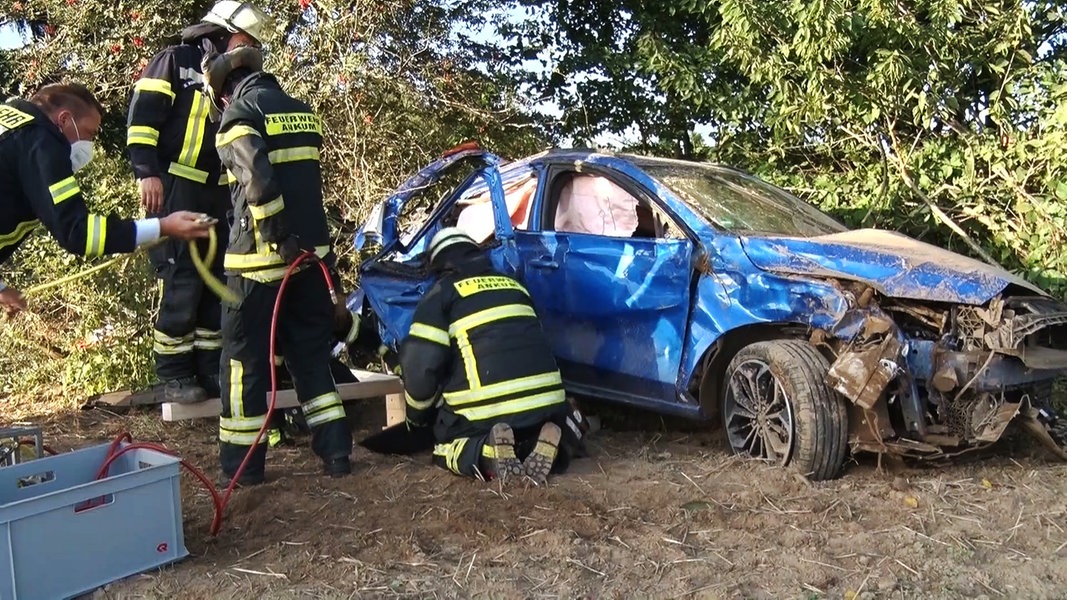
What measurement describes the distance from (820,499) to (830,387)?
0.50m

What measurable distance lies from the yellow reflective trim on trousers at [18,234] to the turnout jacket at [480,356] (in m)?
1.76

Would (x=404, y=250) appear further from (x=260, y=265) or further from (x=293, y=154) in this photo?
(x=260, y=265)

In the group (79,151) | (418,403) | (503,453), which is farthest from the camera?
(418,403)

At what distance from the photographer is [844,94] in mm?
7426

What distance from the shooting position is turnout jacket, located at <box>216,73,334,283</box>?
421cm

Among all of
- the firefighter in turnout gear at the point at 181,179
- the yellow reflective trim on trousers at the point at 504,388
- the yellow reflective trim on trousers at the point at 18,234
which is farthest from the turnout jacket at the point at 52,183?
the yellow reflective trim on trousers at the point at 504,388

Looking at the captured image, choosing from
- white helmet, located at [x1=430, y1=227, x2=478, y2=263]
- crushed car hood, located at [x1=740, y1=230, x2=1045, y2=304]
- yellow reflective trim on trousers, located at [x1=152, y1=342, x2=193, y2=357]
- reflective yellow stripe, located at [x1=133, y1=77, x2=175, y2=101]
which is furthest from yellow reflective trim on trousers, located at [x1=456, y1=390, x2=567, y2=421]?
reflective yellow stripe, located at [x1=133, y1=77, x2=175, y2=101]

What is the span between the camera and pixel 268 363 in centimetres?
447

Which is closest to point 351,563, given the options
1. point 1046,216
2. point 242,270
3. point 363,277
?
point 242,270

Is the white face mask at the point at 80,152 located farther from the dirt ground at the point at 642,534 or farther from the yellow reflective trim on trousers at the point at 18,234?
the dirt ground at the point at 642,534

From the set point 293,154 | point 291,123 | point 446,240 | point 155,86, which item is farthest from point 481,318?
point 155,86

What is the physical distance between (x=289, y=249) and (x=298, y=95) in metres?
3.59

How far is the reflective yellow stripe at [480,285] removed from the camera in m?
4.44

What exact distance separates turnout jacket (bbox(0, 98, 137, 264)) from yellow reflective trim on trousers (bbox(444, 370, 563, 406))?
1.62 meters
